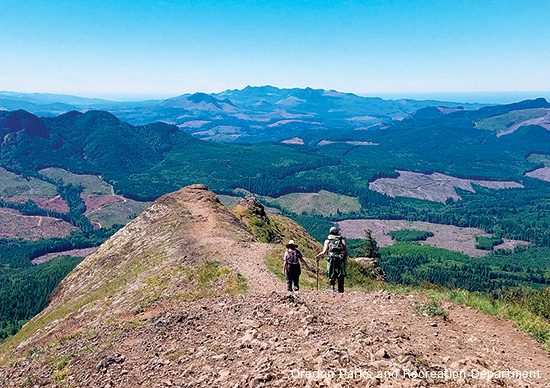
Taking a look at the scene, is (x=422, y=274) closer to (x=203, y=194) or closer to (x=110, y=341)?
(x=203, y=194)

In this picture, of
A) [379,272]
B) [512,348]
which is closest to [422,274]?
[379,272]

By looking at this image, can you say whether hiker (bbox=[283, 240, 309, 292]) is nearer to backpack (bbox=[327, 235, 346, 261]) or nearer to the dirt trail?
the dirt trail

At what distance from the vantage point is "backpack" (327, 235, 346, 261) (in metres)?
26.1

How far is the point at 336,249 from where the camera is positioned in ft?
86.0

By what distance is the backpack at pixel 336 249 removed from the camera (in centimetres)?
2612

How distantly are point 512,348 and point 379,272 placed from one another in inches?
2311

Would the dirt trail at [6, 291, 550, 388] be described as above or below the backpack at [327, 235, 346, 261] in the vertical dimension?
below

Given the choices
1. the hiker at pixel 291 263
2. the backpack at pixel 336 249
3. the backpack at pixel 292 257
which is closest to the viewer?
the backpack at pixel 336 249

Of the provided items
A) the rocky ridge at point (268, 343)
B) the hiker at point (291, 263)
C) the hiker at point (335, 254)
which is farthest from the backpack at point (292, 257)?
the rocky ridge at point (268, 343)

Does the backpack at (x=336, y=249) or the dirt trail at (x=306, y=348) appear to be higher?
the backpack at (x=336, y=249)

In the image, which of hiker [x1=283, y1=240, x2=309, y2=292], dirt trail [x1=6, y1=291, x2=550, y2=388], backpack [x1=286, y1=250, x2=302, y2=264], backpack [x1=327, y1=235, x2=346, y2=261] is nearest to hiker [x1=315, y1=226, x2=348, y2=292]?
backpack [x1=327, y1=235, x2=346, y2=261]

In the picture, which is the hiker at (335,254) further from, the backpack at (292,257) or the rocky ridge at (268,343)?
the backpack at (292,257)

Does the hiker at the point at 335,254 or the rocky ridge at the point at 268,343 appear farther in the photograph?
the hiker at the point at 335,254

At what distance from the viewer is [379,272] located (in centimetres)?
7431
